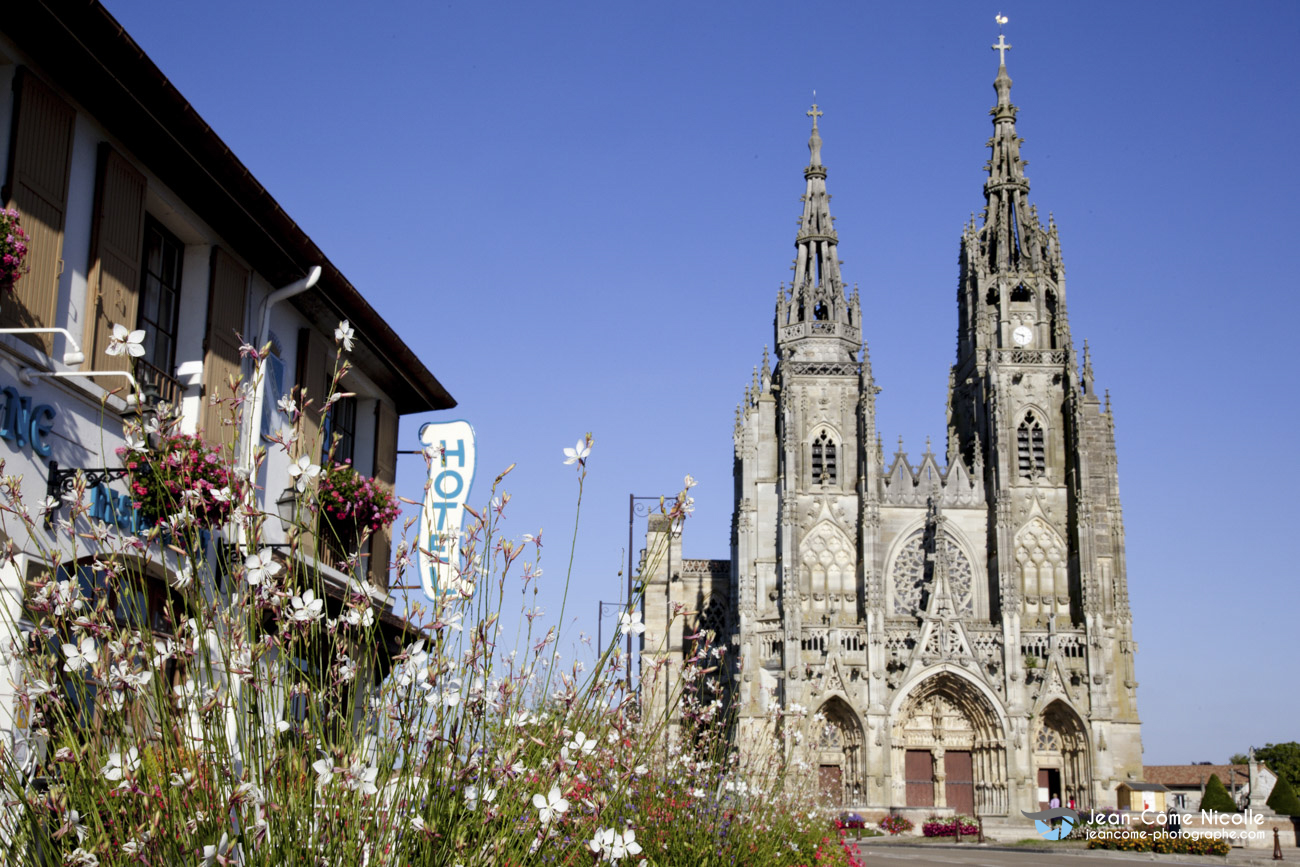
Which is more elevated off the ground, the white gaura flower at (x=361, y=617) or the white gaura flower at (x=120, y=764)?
the white gaura flower at (x=361, y=617)

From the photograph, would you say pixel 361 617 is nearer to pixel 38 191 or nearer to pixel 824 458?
pixel 38 191

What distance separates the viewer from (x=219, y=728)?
428 cm

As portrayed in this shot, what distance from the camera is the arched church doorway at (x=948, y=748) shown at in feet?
164

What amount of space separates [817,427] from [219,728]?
170 ft

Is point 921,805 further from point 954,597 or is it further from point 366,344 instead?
point 366,344

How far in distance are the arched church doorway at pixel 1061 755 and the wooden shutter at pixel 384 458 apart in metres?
38.7

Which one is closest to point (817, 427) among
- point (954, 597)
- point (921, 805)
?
point (954, 597)

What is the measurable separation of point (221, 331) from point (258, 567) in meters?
8.12

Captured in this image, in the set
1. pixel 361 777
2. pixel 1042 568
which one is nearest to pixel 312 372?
pixel 361 777

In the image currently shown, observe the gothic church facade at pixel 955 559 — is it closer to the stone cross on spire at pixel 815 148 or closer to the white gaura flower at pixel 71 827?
the stone cross on spire at pixel 815 148

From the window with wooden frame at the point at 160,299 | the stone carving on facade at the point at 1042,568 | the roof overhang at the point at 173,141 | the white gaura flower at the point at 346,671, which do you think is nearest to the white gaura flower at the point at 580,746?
the white gaura flower at the point at 346,671

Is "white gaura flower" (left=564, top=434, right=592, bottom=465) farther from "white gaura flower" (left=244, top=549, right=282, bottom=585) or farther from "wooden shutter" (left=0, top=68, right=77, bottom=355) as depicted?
"wooden shutter" (left=0, top=68, right=77, bottom=355)

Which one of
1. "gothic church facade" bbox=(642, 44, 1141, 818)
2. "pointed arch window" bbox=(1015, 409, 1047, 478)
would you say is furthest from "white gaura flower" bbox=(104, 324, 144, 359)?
"pointed arch window" bbox=(1015, 409, 1047, 478)

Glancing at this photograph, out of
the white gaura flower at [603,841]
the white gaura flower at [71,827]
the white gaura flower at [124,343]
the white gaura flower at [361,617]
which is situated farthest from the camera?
the white gaura flower at [603,841]
